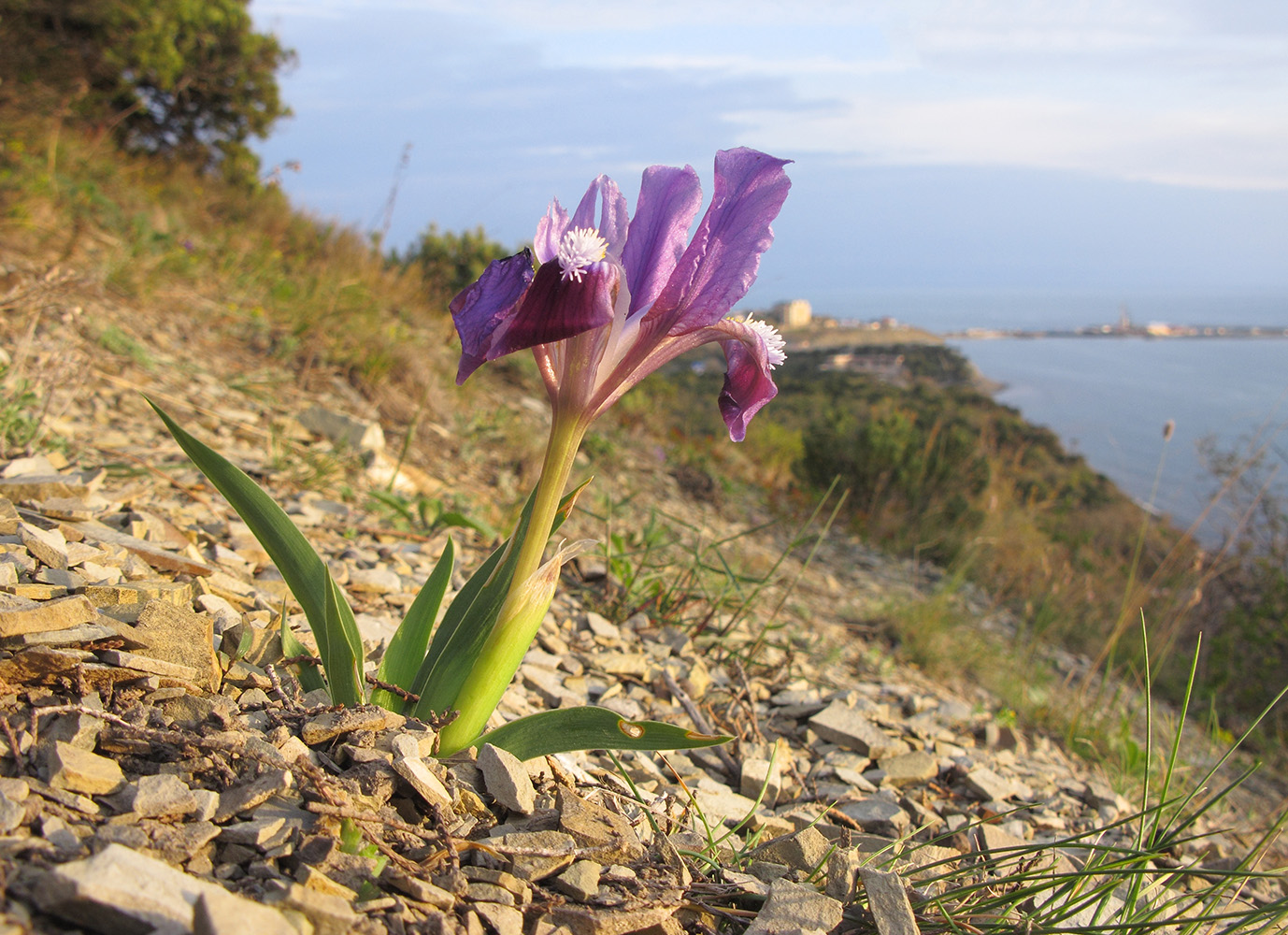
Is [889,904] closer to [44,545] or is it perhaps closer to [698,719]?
[698,719]

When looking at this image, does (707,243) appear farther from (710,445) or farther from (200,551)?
(710,445)

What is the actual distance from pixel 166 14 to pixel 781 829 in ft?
50.7

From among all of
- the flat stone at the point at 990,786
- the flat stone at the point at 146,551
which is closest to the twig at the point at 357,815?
the flat stone at the point at 146,551

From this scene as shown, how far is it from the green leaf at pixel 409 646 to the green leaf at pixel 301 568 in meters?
0.10

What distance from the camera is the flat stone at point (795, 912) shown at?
1.47 meters

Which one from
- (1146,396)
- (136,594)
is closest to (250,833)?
(136,594)

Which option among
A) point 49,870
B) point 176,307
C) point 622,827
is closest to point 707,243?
point 622,827

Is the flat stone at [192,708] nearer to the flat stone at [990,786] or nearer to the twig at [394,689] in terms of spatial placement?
the twig at [394,689]

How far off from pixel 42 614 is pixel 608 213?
4.11 ft

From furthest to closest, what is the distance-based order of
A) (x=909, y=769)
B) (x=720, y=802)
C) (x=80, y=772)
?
(x=909, y=769) → (x=720, y=802) → (x=80, y=772)

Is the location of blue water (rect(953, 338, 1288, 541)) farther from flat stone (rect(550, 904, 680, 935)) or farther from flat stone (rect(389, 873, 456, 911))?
flat stone (rect(389, 873, 456, 911))

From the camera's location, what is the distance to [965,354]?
758 inches

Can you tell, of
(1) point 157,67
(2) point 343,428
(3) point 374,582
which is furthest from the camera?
(1) point 157,67

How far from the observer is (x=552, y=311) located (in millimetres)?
1421
